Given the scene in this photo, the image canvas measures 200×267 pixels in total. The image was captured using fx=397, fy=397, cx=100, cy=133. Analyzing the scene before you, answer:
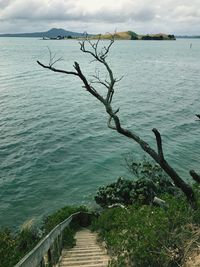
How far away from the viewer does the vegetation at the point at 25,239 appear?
10150 millimetres

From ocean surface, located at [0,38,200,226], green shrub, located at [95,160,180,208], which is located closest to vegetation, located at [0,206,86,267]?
green shrub, located at [95,160,180,208]

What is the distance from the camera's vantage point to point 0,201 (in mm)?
22438

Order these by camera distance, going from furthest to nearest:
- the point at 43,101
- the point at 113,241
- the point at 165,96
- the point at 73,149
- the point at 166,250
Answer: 1. the point at 165,96
2. the point at 43,101
3. the point at 73,149
4. the point at 113,241
5. the point at 166,250

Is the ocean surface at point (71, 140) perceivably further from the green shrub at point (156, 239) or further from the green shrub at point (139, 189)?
the green shrub at point (156, 239)

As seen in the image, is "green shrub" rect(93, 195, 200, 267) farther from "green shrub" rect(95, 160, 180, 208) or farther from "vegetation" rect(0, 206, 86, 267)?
"green shrub" rect(95, 160, 180, 208)

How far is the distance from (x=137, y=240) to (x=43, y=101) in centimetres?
4196

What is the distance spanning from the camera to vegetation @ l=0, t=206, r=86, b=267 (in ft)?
33.3

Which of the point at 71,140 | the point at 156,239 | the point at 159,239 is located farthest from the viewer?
the point at 71,140

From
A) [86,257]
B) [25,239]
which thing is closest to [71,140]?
[25,239]

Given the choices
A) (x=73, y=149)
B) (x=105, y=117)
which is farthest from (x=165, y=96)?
(x=73, y=149)

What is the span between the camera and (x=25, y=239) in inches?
603

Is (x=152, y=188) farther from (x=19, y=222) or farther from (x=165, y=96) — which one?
(x=165, y=96)

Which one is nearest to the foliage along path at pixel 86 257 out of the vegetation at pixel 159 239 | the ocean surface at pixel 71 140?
the vegetation at pixel 159 239

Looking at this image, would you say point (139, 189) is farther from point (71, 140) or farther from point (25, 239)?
point (71, 140)
